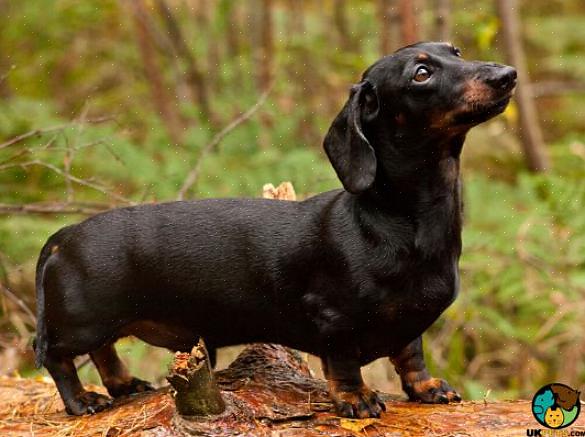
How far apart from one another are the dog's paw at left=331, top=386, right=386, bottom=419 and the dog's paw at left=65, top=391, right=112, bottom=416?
1065 mm

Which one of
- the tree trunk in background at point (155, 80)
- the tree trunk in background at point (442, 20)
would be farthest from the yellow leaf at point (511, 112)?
the tree trunk in background at point (155, 80)

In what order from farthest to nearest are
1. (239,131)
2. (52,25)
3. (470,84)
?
(52,25)
(239,131)
(470,84)

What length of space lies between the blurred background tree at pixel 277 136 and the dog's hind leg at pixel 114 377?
1201mm

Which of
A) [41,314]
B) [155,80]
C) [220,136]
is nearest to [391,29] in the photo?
[220,136]

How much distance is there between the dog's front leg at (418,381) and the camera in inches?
154

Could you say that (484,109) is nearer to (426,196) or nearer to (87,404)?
(426,196)

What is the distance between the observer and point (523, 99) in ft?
33.2

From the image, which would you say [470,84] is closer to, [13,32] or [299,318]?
[299,318]

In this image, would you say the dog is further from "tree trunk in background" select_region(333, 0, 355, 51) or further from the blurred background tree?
"tree trunk in background" select_region(333, 0, 355, 51)

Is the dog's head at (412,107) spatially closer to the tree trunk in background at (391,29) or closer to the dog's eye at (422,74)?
the dog's eye at (422,74)

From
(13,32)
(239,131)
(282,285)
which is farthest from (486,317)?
(13,32)

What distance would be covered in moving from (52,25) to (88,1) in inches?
26.6

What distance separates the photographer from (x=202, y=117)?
10172 mm

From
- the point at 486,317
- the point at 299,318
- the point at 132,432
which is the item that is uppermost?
the point at 299,318
